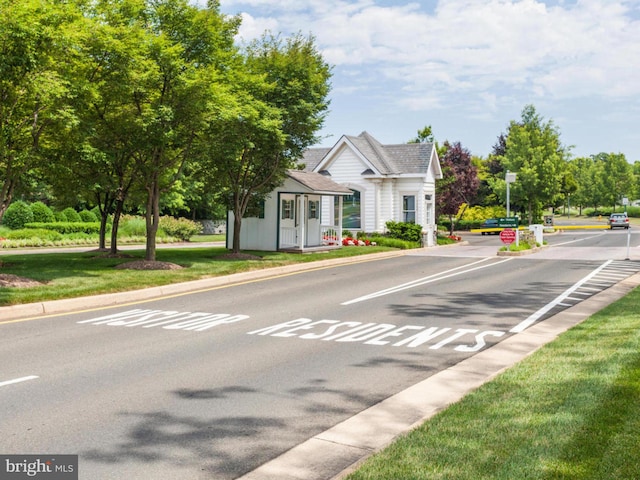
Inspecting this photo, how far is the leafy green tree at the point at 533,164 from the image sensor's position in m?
60.9

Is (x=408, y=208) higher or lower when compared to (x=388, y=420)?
higher

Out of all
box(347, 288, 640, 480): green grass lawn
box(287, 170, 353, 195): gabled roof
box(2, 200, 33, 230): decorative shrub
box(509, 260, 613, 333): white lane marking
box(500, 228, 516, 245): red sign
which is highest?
box(287, 170, 353, 195): gabled roof

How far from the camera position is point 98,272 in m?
17.7

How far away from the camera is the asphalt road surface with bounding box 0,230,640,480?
18.0 feet

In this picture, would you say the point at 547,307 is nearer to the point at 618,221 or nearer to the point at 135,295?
the point at 135,295

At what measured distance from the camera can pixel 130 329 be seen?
428 inches

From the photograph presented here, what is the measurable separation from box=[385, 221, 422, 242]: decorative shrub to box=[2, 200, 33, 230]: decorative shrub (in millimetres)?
22453

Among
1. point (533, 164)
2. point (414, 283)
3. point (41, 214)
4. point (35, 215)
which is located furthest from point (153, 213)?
point (533, 164)

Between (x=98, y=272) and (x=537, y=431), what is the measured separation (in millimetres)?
14856

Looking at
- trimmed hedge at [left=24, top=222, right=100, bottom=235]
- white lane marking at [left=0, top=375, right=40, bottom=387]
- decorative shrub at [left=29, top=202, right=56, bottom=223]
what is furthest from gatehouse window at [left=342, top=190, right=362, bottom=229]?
white lane marking at [left=0, top=375, right=40, bottom=387]

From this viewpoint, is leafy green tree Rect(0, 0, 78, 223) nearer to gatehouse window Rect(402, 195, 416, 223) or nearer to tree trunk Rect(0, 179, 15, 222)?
tree trunk Rect(0, 179, 15, 222)

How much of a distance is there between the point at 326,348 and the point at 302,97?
1656 cm

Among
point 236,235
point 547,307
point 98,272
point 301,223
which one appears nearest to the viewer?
point 547,307

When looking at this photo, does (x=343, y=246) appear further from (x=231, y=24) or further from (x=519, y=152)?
(x=519, y=152)
